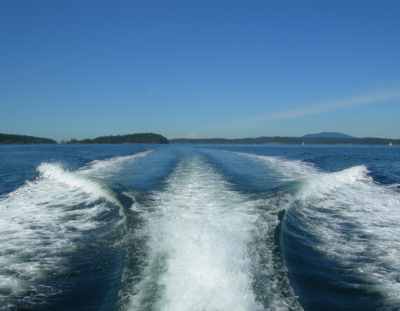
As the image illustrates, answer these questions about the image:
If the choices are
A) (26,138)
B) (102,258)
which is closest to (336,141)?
(26,138)

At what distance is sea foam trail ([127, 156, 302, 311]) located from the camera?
4.08 metres

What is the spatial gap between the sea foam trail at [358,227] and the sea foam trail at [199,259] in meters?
1.88

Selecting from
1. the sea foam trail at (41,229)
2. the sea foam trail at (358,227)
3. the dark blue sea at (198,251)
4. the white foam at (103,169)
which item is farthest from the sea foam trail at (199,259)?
the white foam at (103,169)

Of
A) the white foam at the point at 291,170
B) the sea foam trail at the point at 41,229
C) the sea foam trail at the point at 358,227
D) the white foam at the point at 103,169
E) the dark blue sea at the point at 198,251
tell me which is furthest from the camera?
the white foam at the point at 103,169

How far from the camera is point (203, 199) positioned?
10781mm

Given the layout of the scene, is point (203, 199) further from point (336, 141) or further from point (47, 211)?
point (336, 141)

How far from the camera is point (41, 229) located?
25.4 ft

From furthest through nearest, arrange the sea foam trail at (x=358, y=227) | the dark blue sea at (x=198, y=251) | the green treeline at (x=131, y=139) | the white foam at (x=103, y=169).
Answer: the green treeline at (x=131, y=139) → the white foam at (x=103, y=169) → the sea foam trail at (x=358, y=227) → the dark blue sea at (x=198, y=251)

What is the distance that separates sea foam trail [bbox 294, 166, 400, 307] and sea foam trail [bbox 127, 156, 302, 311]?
188 cm

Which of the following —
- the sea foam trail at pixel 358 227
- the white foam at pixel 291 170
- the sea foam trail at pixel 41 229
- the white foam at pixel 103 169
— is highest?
the white foam at pixel 103 169

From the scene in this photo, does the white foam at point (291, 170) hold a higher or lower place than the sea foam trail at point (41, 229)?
higher

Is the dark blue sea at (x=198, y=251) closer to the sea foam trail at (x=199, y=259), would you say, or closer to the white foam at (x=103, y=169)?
the sea foam trail at (x=199, y=259)

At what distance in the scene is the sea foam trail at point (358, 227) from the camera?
540 cm

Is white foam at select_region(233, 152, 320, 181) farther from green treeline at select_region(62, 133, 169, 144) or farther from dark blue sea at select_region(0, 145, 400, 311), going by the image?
green treeline at select_region(62, 133, 169, 144)
